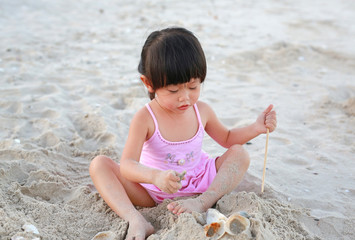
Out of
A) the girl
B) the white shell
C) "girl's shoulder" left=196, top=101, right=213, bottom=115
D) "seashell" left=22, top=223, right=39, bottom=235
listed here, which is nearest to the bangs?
the girl

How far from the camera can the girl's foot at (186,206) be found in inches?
84.4

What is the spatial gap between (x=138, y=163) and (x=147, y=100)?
1825 millimetres

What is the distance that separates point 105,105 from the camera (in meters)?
3.84

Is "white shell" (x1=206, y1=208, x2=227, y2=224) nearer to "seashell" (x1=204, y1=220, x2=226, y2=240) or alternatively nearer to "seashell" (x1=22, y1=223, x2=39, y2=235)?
"seashell" (x1=204, y1=220, x2=226, y2=240)

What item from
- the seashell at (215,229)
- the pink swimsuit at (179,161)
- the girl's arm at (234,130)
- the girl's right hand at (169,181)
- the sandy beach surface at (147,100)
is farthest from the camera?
the girl's arm at (234,130)

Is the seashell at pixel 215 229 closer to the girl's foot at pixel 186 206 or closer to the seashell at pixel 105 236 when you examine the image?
the girl's foot at pixel 186 206

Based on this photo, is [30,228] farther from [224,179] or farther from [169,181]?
[224,179]

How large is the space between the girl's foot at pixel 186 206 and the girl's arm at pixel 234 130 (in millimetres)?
596

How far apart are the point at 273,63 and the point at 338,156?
2.25 meters

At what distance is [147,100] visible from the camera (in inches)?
158

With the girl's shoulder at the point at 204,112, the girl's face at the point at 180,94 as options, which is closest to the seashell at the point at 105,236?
the girl's face at the point at 180,94

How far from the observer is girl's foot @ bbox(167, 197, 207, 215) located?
2.14 metres

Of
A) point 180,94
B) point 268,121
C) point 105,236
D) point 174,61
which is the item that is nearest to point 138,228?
point 105,236

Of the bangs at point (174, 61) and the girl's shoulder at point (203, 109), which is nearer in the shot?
the bangs at point (174, 61)
